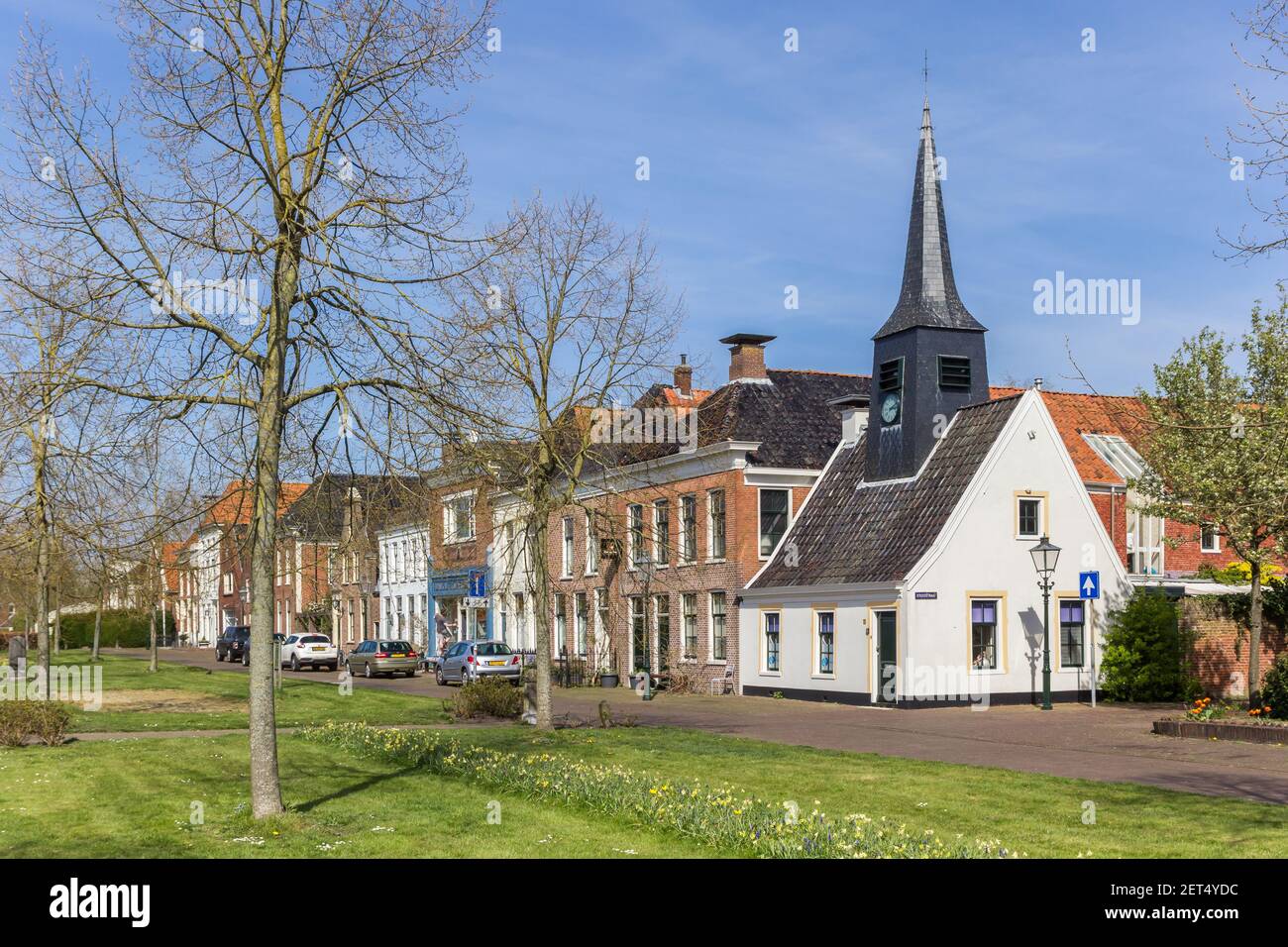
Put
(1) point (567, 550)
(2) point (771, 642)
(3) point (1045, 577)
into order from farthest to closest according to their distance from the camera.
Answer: (1) point (567, 550)
(2) point (771, 642)
(3) point (1045, 577)

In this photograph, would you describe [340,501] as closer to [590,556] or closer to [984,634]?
[984,634]

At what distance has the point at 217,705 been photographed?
33094 millimetres

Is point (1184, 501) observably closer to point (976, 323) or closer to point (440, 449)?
point (976, 323)

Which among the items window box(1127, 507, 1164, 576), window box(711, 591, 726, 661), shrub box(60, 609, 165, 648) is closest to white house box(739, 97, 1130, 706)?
window box(711, 591, 726, 661)

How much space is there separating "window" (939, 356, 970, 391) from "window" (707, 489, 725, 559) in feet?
26.4

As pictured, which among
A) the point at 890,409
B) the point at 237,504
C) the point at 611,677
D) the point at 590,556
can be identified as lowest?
the point at 611,677

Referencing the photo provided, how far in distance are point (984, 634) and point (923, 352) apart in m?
7.57

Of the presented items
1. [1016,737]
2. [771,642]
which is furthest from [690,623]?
[1016,737]

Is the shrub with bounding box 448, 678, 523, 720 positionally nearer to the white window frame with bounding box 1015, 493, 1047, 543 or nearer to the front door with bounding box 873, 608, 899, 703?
the front door with bounding box 873, 608, 899, 703

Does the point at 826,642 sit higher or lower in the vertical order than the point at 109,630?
higher

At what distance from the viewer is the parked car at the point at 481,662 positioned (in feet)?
145

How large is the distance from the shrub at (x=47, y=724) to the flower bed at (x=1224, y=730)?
18.8 m

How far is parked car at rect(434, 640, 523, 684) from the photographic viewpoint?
44.1m

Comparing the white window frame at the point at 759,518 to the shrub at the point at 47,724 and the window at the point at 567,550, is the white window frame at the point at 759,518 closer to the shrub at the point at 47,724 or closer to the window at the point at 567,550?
the window at the point at 567,550
